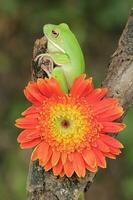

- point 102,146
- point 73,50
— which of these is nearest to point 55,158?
point 102,146

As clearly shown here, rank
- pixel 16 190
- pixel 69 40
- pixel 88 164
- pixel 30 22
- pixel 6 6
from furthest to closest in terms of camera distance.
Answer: pixel 30 22, pixel 6 6, pixel 16 190, pixel 69 40, pixel 88 164

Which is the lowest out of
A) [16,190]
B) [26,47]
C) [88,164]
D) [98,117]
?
[16,190]

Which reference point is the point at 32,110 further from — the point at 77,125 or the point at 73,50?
the point at 73,50

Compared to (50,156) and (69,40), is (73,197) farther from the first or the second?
(69,40)

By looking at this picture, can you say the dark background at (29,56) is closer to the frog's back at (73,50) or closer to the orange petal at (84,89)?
the frog's back at (73,50)

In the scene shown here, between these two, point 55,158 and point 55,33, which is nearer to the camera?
point 55,158

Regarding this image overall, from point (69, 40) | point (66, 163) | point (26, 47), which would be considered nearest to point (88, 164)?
point (66, 163)

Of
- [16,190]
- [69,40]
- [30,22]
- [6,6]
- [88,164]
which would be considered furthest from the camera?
[30,22]
